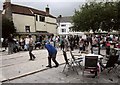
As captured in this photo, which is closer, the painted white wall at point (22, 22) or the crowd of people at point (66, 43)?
the crowd of people at point (66, 43)

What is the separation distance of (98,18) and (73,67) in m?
21.7

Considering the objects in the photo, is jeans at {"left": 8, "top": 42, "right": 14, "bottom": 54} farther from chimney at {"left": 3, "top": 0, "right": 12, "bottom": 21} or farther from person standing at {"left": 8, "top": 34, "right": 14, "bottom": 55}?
chimney at {"left": 3, "top": 0, "right": 12, "bottom": 21}

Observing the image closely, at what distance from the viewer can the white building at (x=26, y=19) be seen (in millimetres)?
38062

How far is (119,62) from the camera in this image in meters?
10.4

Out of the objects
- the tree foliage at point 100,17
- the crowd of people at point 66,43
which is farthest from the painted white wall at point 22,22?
the crowd of people at point 66,43

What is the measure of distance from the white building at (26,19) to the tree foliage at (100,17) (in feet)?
28.9

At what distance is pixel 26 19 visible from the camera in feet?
136

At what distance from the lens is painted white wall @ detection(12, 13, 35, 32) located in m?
39.4

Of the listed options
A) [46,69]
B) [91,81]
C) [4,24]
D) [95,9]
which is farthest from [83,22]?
[91,81]

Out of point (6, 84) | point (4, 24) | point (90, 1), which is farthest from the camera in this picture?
point (90, 1)

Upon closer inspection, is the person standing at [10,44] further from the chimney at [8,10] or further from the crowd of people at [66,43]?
the chimney at [8,10]

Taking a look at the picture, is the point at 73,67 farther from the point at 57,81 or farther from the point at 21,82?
the point at 21,82

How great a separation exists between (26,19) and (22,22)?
1235 mm

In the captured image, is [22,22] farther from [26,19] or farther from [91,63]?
[91,63]
